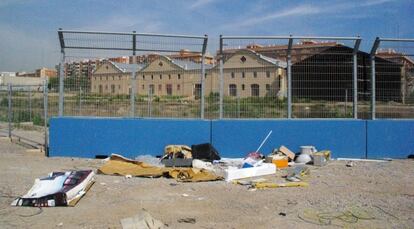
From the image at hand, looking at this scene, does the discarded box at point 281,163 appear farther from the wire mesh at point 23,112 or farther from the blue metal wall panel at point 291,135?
the wire mesh at point 23,112

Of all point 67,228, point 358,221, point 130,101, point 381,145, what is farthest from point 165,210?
point 381,145

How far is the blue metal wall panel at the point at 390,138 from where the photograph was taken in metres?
12.0

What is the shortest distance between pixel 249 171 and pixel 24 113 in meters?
13.9

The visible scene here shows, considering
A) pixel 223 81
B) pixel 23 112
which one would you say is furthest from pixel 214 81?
pixel 23 112

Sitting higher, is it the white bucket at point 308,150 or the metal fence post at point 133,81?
the metal fence post at point 133,81

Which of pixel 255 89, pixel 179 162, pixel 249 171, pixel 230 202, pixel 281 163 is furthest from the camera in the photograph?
pixel 255 89

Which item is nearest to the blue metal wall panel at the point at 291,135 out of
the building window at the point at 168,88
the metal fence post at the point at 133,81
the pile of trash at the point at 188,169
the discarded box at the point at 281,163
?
the pile of trash at the point at 188,169

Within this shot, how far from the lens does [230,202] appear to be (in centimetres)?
721

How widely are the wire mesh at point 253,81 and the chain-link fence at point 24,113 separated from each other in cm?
643

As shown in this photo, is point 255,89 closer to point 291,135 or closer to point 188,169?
point 291,135

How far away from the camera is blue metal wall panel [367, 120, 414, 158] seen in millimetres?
11961

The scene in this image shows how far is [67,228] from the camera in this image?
5703 mm

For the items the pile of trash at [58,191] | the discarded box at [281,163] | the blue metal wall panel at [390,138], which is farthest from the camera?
the blue metal wall panel at [390,138]

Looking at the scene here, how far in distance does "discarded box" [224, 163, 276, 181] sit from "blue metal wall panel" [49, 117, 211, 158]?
7.70 feet
